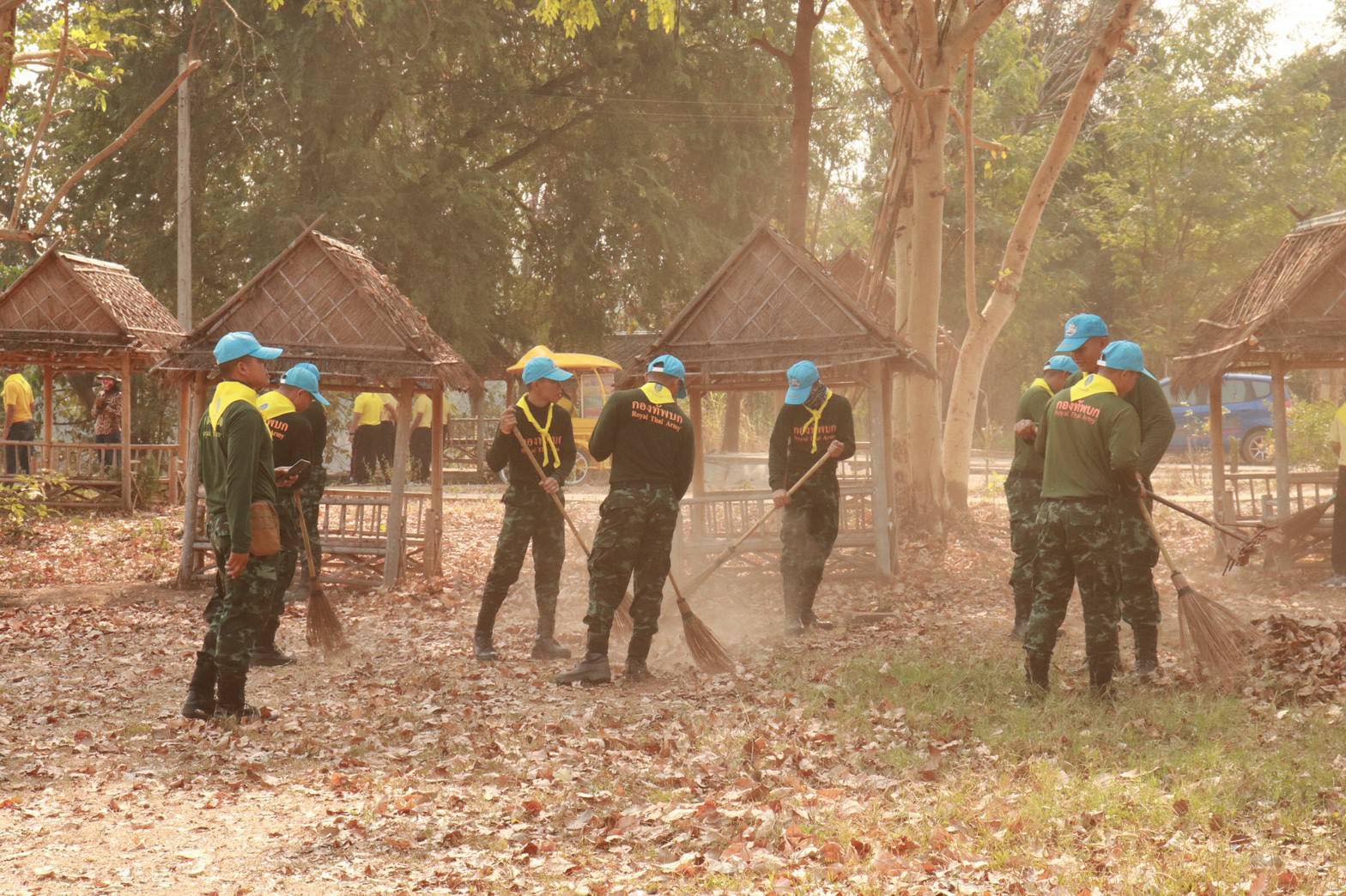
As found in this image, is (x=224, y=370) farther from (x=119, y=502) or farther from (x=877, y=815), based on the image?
(x=119, y=502)

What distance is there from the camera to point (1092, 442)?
7.22 meters

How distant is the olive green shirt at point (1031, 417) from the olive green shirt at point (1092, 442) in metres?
1.05

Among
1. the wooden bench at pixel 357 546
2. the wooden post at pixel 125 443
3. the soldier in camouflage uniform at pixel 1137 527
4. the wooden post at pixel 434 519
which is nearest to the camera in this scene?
the soldier in camouflage uniform at pixel 1137 527

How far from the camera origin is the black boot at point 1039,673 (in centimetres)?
755

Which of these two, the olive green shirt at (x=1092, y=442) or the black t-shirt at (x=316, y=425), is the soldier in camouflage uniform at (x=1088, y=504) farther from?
the black t-shirt at (x=316, y=425)

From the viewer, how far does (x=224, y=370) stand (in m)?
7.46

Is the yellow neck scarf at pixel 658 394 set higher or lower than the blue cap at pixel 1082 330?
lower

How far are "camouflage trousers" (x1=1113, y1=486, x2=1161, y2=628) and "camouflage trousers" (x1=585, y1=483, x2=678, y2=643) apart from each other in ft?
9.02

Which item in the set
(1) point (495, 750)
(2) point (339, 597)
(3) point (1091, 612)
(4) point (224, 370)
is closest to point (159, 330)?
(2) point (339, 597)

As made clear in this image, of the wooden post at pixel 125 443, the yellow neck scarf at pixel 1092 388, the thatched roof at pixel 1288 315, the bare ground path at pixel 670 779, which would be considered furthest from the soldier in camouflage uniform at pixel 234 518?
the wooden post at pixel 125 443

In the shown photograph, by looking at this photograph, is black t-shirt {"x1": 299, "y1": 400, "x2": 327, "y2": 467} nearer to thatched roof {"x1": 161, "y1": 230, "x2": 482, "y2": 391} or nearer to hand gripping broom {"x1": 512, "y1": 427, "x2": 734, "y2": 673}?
hand gripping broom {"x1": 512, "y1": 427, "x2": 734, "y2": 673}

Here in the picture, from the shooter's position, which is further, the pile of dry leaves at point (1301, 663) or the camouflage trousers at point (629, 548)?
the camouflage trousers at point (629, 548)

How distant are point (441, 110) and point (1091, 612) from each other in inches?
899

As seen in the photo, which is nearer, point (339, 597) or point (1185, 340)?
point (339, 597)
